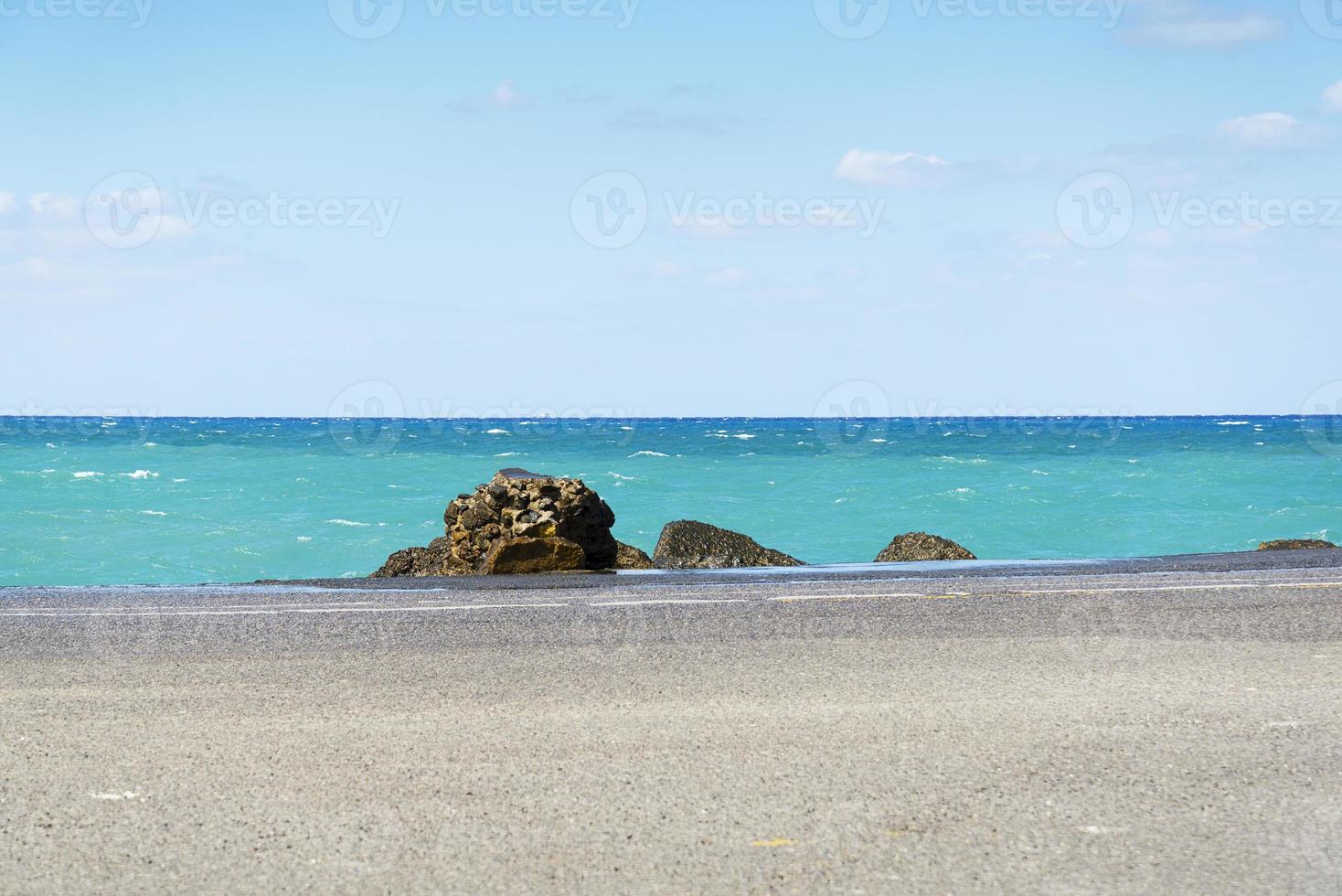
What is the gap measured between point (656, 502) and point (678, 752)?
32.9 meters

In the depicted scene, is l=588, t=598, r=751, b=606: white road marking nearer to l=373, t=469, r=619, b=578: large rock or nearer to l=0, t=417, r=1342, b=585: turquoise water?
l=373, t=469, r=619, b=578: large rock

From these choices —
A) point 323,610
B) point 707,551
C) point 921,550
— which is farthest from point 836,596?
point 921,550

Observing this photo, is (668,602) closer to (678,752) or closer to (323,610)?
(323,610)

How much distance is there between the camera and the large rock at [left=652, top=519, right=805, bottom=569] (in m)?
16.4

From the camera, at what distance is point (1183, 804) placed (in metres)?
4.33

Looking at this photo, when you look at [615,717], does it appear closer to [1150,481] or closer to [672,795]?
[672,795]

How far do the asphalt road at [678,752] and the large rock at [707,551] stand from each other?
7.05m

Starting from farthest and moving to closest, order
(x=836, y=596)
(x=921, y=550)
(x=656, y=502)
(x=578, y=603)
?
(x=656, y=502) < (x=921, y=550) < (x=836, y=596) < (x=578, y=603)

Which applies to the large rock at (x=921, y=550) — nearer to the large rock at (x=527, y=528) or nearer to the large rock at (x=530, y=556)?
the large rock at (x=527, y=528)

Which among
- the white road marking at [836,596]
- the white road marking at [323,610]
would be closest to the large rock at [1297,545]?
the white road marking at [836,596]

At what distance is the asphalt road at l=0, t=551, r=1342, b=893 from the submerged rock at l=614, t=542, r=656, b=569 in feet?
20.9

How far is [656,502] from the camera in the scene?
37.9 meters

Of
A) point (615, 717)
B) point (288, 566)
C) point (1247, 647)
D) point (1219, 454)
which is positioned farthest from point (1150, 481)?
point (615, 717)

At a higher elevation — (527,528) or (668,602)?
(527,528)
